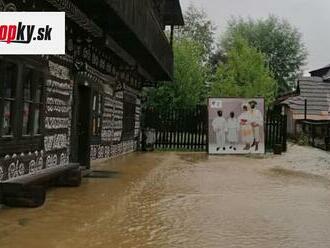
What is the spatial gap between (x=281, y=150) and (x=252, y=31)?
38.8 m

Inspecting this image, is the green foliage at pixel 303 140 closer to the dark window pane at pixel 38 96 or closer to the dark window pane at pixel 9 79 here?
the dark window pane at pixel 38 96

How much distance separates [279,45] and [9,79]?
176 ft

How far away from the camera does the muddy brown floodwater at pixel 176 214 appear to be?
6535 mm

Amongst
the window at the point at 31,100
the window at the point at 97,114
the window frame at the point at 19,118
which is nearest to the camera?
the window frame at the point at 19,118

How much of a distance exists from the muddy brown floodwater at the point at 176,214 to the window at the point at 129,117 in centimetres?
681

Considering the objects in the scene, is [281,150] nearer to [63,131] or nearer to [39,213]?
[63,131]

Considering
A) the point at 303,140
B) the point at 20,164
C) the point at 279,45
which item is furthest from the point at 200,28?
the point at 20,164

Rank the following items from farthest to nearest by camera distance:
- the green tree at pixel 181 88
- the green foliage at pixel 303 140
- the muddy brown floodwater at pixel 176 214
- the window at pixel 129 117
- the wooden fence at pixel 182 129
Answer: the green tree at pixel 181 88 < the green foliage at pixel 303 140 < the wooden fence at pixel 182 129 < the window at pixel 129 117 < the muddy brown floodwater at pixel 176 214

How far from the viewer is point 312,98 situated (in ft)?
145

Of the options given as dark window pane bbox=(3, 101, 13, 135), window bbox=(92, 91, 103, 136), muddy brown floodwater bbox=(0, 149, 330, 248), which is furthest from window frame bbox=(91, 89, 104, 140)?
dark window pane bbox=(3, 101, 13, 135)

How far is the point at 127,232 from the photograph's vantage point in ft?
22.6

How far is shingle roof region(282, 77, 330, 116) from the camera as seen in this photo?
42469 mm

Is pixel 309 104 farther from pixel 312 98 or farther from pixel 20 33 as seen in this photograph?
pixel 20 33

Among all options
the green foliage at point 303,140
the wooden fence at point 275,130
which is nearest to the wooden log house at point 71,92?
the wooden fence at point 275,130
